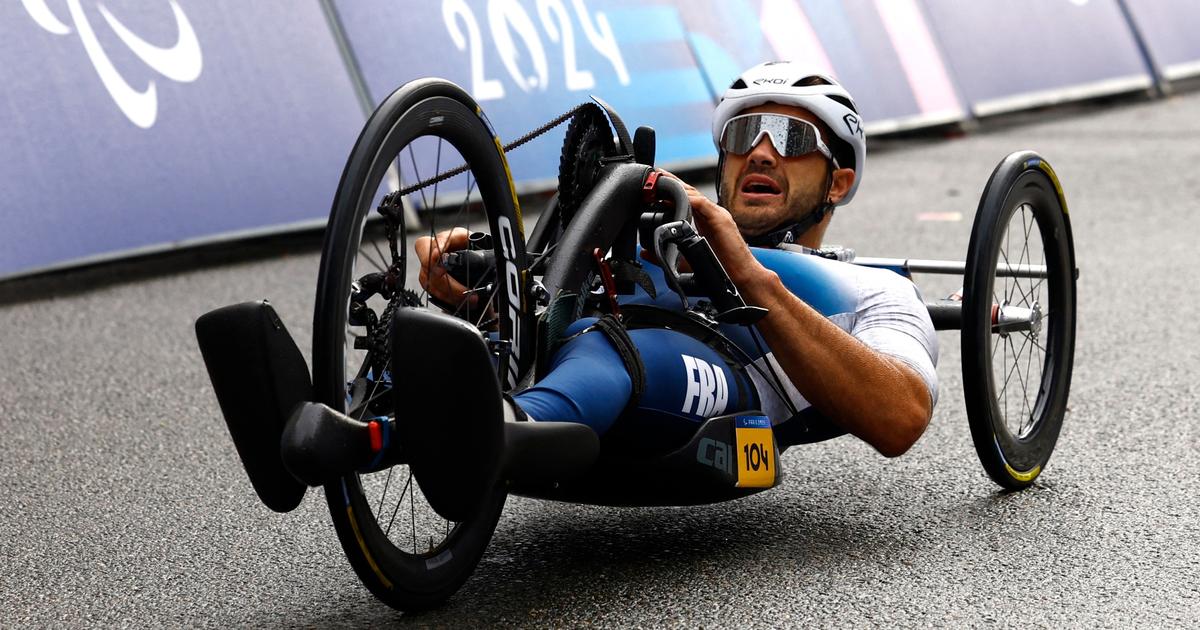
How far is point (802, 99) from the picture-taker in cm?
354

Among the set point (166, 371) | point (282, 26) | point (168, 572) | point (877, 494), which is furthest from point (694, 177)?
point (168, 572)

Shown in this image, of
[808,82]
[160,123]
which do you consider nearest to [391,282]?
[808,82]

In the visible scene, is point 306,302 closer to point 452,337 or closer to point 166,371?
point 166,371

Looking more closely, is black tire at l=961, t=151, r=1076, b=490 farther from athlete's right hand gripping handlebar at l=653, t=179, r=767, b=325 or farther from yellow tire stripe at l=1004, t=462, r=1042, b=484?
athlete's right hand gripping handlebar at l=653, t=179, r=767, b=325

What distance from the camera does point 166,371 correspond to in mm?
5086

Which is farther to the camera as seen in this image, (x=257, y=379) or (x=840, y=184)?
(x=840, y=184)

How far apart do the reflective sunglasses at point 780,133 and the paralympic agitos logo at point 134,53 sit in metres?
3.93

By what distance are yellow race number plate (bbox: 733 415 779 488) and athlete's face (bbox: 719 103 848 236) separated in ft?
1.80

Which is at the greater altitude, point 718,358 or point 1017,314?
point 718,358

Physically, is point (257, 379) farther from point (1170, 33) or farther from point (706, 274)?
point (1170, 33)

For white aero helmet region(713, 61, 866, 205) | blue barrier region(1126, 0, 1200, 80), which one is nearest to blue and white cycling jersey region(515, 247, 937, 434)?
white aero helmet region(713, 61, 866, 205)

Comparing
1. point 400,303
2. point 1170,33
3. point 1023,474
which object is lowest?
point 1170,33

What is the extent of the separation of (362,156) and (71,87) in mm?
4402

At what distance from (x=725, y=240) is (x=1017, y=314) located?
37.5 inches
